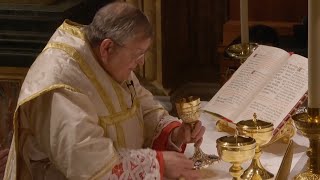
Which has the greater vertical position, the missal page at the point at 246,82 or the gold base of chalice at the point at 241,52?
the gold base of chalice at the point at 241,52

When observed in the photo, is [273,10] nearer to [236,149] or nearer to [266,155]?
[266,155]

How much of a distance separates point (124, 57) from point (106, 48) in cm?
4

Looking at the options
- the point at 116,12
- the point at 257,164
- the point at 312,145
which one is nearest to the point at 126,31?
the point at 116,12

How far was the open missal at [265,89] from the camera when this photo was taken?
1592mm

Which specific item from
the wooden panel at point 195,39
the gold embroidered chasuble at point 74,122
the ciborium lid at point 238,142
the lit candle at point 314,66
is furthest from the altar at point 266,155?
the wooden panel at point 195,39

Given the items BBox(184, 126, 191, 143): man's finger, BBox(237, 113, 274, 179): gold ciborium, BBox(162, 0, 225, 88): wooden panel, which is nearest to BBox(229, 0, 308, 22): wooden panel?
BBox(162, 0, 225, 88): wooden panel

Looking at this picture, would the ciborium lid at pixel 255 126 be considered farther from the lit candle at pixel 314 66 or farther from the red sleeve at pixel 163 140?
the red sleeve at pixel 163 140

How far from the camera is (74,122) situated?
140cm

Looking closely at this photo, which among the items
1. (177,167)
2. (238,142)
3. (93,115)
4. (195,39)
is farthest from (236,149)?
(195,39)

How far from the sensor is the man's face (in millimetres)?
1523

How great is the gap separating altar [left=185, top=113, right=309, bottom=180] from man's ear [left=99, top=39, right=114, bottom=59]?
313 mm

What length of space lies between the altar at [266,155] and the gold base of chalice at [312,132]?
0.29 meters

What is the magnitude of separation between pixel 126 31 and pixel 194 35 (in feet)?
7.84

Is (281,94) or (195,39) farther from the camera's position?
(195,39)
